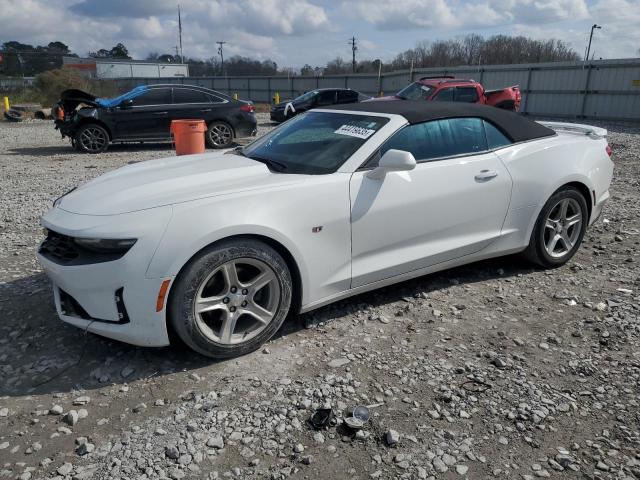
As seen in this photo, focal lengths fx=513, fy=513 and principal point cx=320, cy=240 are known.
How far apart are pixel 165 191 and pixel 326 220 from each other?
1022 millimetres

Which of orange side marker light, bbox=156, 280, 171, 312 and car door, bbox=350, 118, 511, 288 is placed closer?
orange side marker light, bbox=156, 280, 171, 312

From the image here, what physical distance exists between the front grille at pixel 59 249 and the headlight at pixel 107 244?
119 mm

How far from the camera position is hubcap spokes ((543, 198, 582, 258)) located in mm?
4500

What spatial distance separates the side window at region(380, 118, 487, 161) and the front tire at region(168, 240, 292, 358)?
123 centimetres

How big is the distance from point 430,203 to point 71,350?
2615 mm

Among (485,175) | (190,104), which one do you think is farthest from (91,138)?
(485,175)

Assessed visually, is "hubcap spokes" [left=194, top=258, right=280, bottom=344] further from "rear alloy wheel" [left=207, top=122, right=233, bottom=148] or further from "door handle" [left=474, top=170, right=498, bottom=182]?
"rear alloy wheel" [left=207, top=122, right=233, bottom=148]

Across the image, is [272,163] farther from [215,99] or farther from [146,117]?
[215,99]

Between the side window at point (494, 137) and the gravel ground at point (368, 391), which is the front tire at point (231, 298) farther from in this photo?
the side window at point (494, 137)

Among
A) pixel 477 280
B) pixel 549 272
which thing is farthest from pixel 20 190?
pixel 549 272

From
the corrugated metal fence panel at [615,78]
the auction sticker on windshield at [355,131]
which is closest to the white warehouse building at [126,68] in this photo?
the corrugated metal fence panel at [615,78]

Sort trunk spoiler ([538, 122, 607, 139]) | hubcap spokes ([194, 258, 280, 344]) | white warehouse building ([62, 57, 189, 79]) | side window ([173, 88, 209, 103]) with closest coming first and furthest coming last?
hubcap spokes ([194, 258, 280, 344]) < trunk spoiler ([538, 122, 607, 139]) < side window ([173, 88, 209, 103]) < white warehouse building ([62, 57, 189, 79])

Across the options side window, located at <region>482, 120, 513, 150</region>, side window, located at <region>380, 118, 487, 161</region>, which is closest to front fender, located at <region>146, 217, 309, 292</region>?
side window, located at <region>380, 118, 487, 161</region>

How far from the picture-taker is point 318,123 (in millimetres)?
4164
